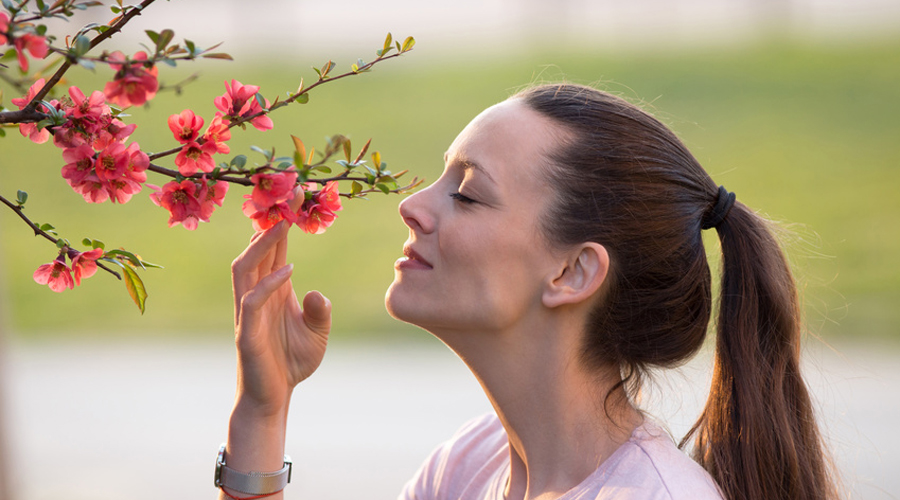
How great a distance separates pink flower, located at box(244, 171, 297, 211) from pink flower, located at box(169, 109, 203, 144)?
0.10m

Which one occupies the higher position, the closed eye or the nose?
the closed eye

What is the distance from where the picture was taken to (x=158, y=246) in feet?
26.6

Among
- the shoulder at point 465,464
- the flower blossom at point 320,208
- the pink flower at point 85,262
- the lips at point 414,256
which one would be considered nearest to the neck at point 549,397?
the lips at point 414,256

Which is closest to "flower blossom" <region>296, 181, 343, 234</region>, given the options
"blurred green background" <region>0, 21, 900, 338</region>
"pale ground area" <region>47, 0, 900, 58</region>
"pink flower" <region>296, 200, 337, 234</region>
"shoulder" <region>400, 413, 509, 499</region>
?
"pink flower" <region>296, 200, 337, 234</region>

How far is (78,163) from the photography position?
0.92m

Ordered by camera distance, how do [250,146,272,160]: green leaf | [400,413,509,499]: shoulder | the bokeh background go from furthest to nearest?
the bokeh background → [400,413,509,499]: shoulder → [250,146,272,160]: green leaf

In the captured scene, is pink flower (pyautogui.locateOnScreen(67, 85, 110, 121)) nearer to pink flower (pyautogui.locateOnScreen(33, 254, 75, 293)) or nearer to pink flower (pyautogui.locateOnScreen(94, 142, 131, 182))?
pink flower (pyautogui.locateOnScreen(94, 142, 131, 182))

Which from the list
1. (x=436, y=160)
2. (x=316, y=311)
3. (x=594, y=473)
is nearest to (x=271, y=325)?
(x=316, y=311)

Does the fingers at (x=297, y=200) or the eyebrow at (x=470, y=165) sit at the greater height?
the eyebrow at (x=470, y=165)

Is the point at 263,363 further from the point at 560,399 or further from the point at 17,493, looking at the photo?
the point at 17,493

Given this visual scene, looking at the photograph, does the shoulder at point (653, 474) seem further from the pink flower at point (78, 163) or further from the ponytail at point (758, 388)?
the pink flower at point (78, 163)

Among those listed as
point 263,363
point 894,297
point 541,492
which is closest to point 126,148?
point 263,363

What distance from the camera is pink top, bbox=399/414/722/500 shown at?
1194 millimetres

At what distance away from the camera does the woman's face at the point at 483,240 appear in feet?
4.16
